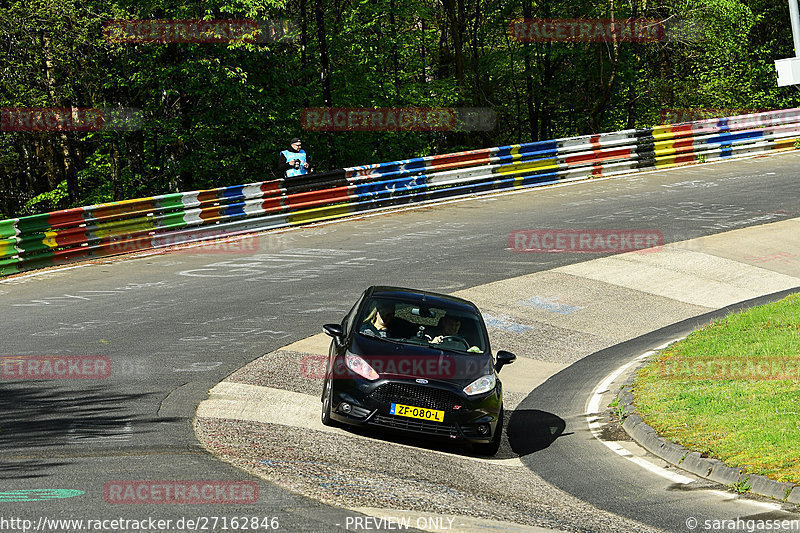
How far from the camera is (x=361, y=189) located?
951 inches

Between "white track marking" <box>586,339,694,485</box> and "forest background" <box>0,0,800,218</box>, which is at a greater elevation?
"forest background" <box>0,0,800,218</box>

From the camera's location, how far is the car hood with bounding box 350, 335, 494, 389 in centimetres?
1035

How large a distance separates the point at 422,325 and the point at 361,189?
520 inches

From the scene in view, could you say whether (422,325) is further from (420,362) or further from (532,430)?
(532,430)

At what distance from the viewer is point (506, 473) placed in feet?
32.9

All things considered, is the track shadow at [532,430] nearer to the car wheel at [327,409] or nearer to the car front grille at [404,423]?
the car front grille at [404,423]

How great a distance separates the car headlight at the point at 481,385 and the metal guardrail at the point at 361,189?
1179 cm

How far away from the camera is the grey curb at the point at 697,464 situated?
871 centimetres

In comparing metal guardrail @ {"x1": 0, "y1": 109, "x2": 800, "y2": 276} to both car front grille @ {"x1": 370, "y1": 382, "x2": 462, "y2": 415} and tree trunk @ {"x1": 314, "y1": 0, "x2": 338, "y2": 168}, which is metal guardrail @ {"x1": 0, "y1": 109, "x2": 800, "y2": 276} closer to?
tree trunk @ {"x1": 314, "y1": 0, "x2": 338, "y2": 168}

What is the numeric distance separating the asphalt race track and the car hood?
1231 mm

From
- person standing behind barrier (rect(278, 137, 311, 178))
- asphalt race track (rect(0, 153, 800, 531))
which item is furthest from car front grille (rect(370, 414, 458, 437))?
person standing behind barrier (rect(278, 137, 311, 178))

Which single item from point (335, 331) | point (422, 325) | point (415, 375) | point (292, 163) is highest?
point (292, 163)

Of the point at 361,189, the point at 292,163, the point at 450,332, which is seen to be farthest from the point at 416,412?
the point at 361,189

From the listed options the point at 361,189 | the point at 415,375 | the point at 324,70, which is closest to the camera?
the point at 415,375
